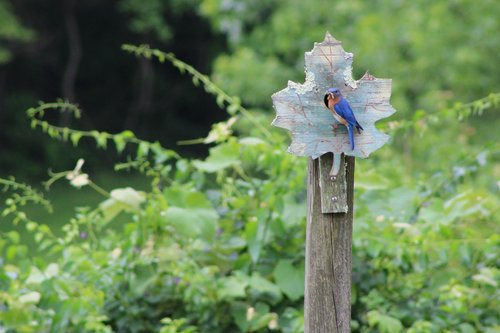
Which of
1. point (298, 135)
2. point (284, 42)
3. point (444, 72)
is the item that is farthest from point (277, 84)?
point (298, 135)

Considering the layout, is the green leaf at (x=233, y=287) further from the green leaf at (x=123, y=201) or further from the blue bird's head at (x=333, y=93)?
the blue bird's head at (x=333, y=93)

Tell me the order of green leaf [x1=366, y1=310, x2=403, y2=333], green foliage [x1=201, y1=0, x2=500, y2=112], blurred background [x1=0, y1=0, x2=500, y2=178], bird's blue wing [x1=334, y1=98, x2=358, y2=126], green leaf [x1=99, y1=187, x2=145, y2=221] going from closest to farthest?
bird's blue wing [x1=334, y1=98, x2=358, y2=126] → green leaf [x1=366, y1=310, x2=403, y2=333] → green leaf [x1=99, y1=187, x2=145, y2=221] → green foliage [x1=201, y1=0, x2=500, y2=112] → blurred background [x1=0, y1=0, x2=500, y2=178]

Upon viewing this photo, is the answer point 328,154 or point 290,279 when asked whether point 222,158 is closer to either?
point 290,279

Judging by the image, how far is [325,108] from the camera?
2277 mm

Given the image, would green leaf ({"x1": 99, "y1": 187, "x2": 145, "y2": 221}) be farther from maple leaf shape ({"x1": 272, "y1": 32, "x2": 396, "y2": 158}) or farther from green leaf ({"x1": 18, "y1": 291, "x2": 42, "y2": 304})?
maple leaf shape ({"x1": 272, "y1": 32, "x2": 396, "y2": 158})

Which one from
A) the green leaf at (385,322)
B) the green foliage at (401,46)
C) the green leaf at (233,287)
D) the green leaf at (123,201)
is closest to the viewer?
the green leaf at (385,322)

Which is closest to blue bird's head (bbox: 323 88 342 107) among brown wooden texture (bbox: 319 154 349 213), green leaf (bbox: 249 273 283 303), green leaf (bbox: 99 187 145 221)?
brown wooden texture (bbox: 319 154 349 213)

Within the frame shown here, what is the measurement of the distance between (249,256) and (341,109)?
113 cm

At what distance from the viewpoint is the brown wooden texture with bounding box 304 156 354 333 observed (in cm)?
225

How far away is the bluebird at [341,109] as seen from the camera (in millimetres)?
2205

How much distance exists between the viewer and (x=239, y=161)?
3320 millimetres

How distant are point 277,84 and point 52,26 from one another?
6705 millimetres

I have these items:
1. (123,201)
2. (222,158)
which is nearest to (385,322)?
(222,158)

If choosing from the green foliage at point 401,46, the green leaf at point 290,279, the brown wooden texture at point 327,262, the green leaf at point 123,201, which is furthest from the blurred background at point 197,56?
the brown wooden texture at point 327,262
